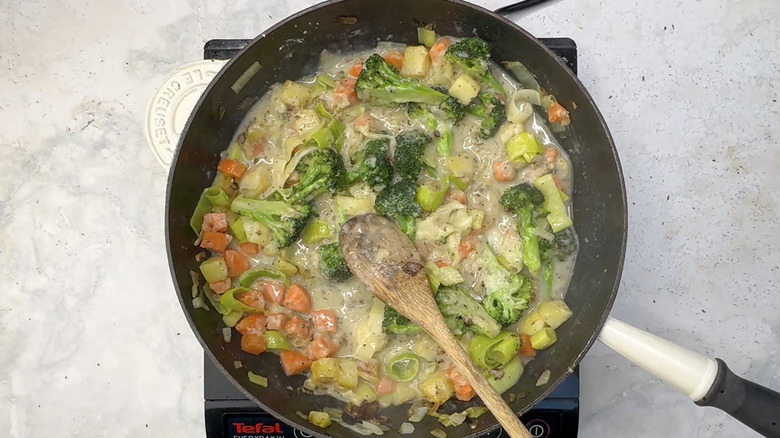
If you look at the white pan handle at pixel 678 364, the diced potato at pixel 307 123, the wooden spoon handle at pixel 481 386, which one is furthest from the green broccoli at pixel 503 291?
the diced potato at pixel 307 123

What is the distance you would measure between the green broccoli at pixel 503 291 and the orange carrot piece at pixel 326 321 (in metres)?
0.57

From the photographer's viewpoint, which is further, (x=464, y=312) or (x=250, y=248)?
(x=250, y=248)

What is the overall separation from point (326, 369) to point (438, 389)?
0.42 meters

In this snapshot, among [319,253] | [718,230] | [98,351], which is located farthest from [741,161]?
[98,351]

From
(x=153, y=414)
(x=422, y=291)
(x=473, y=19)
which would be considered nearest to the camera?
(x=422, y=291)

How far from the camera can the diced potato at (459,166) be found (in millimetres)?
2602

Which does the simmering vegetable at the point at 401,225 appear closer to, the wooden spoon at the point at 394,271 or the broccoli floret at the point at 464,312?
the broccoli floret at the point at 464,312

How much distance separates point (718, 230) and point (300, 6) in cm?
199

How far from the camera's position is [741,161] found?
2873mm

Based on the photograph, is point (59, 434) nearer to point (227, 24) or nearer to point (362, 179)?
point (362, 179)

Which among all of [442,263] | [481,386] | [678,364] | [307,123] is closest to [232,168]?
[307,123]

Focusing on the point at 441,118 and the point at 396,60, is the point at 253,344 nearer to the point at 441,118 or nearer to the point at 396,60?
the point at 441,118

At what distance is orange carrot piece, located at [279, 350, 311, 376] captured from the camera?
2602 millimetres

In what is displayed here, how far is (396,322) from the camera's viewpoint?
2.49m
